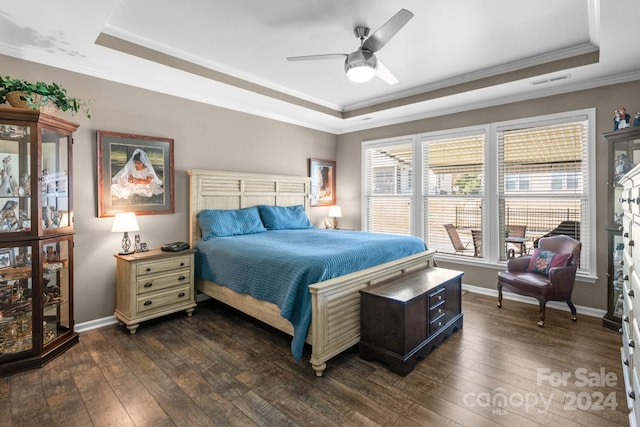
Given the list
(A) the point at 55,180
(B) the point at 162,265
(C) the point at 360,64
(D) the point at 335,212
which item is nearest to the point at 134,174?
(A) the point at 55,180

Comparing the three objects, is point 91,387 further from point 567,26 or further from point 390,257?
point 567,26

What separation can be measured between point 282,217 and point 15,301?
9.47 ft

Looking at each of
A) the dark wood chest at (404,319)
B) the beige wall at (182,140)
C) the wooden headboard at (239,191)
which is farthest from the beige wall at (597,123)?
the dark wood chest at (404,319)

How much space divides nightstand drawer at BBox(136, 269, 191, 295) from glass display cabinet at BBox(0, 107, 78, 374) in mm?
703

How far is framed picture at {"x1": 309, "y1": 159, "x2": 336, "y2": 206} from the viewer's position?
5.73 meters

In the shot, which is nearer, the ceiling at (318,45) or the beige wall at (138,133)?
the ceiling at (318,45)

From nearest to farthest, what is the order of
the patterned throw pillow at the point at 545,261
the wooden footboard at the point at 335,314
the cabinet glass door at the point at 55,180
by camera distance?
the wooden footboard at the point at 335,314, the cabinet glass door at the point at 55,180, the patterned throw pillow at the point at 545,261

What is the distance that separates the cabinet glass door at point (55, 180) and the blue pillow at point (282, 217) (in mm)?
2242

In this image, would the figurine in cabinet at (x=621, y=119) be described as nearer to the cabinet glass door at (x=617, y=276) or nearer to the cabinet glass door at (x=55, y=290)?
the cabinet glass door at (x=617, y=276)

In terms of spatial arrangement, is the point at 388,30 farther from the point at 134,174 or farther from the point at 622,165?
the point at 134,174

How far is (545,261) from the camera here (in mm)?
3639

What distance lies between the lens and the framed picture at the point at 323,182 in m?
5.73

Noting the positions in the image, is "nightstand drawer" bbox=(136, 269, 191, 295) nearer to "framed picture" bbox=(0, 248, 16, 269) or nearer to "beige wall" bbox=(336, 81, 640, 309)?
"framed picture" bbox=(0, 248, 16, 269)

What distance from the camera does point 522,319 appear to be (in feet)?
11.4
